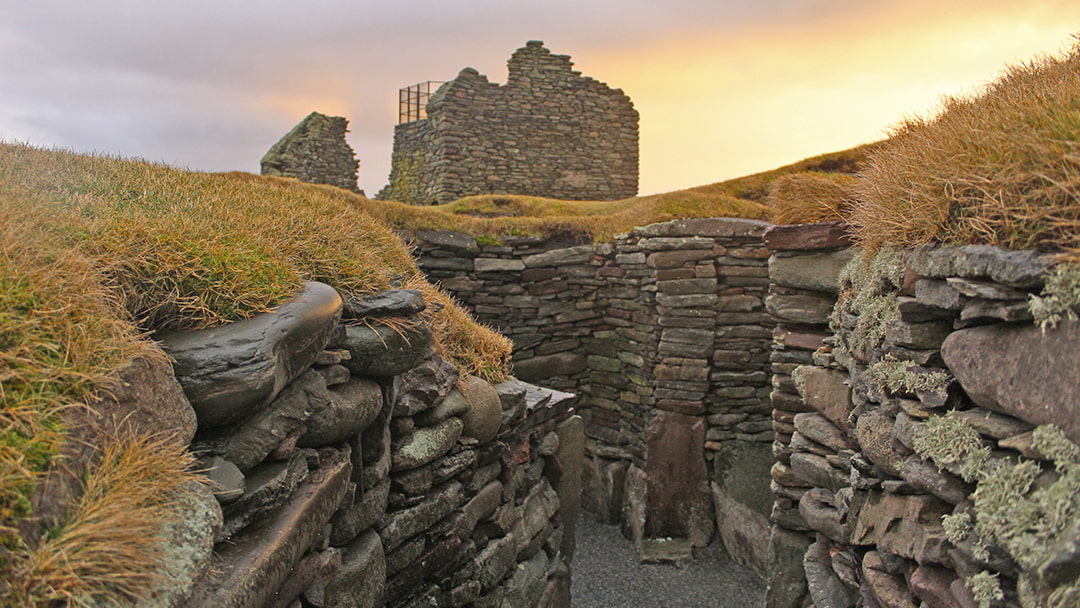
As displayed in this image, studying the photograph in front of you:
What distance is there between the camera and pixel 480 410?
480 cm

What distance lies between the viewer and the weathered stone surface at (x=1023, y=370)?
202 cm

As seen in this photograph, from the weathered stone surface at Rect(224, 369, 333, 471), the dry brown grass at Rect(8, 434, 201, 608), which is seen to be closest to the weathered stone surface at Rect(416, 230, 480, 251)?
the weathered stone surface at Rect(224, 369, 333, 471)

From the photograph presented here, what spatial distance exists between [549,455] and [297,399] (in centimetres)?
327

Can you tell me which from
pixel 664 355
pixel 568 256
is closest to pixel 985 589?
pixel 664 355

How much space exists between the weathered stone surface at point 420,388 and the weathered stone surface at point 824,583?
2.72 metres

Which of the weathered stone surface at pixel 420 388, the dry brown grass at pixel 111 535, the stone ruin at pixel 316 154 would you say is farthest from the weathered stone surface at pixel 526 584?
the stone ruin at pixel 316 154

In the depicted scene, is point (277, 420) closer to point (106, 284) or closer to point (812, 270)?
point (106, 284)

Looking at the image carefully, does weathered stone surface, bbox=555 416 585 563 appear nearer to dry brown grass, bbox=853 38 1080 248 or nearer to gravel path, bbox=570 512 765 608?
gravel path, bbox=570 512 765 608

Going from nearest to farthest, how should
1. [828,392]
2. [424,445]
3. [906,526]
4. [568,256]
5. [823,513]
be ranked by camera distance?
1. [906,526]
2. [823,513]
3. [424,445]
4. [828,392]
5. [568,256]

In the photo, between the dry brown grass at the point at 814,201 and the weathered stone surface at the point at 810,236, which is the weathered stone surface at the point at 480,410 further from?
the dry brown grass at the point at 814,201

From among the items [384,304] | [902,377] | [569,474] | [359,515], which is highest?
[384,304]

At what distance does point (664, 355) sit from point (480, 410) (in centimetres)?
551

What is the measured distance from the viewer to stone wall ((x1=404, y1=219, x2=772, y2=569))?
31.1 feet

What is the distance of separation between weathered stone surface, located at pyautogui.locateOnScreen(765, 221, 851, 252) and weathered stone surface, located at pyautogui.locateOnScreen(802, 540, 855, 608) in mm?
2270
